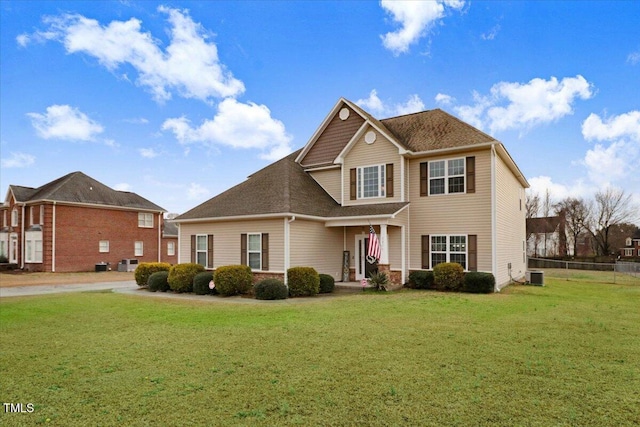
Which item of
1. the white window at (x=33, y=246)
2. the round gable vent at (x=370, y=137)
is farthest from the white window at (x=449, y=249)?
the white window at (x=33, y=246)

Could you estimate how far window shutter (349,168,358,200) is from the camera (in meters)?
20.1

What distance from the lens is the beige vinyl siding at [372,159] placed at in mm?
18859

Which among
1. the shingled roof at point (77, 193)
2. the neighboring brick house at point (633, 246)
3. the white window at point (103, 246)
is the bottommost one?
the neighboring brick house at point (633, 246)

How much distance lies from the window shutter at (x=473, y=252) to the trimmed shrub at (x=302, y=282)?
6750 mm

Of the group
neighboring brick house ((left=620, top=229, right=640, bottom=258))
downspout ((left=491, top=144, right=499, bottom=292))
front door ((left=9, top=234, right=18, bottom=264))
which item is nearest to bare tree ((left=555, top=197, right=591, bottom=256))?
neighboring brick house ((left=620, top=229, right=640, bottom=258))

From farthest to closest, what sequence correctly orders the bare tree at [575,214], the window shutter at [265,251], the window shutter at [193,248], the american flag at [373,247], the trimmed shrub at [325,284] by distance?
1. the bare tree at [575,214]
2. the window shutter at [193,248]
3. the window shutter at [265,251]
4. the trimmed shrub at [325,284]
5. the american flag at [373,247]

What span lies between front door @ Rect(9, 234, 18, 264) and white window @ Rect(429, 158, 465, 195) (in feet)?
112

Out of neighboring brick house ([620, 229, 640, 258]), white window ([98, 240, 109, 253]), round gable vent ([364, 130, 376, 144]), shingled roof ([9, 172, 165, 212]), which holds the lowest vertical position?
neighboring brick house ([620, 229, 640, 258])

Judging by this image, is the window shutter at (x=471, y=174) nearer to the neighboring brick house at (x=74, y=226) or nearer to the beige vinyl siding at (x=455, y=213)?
the beige vinyl siding at (x=455, y=213)

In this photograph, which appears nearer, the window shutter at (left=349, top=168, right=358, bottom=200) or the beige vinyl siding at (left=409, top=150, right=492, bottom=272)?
the beige vinyl siding at (left=409, top=150, right=492, bottom=272)

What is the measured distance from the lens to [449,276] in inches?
656

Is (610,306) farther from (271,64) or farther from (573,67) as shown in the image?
(271,64)

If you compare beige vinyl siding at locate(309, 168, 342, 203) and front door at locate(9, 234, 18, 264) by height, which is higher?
beige vinyl siding at locate(309, 168, 342, 203)

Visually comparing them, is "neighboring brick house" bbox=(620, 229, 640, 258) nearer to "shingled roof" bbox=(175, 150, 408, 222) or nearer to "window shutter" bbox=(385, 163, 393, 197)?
"window shutter" bbox=(385, 163, 393, 197)
